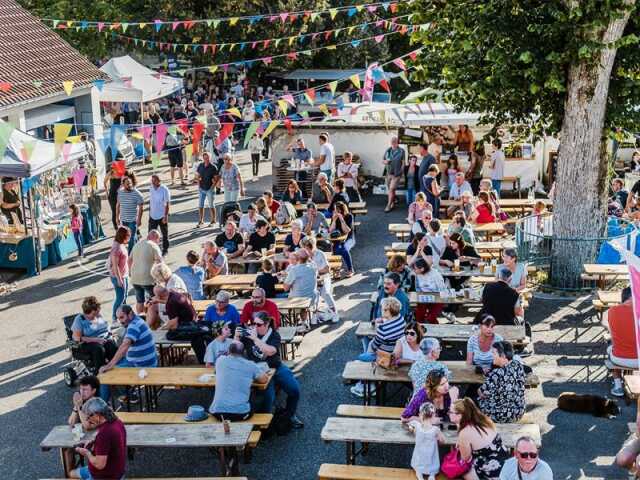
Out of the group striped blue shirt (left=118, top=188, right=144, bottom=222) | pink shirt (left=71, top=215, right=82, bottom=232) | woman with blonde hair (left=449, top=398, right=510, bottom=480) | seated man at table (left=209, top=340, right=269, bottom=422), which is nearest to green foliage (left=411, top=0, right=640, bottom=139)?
striped blue shirt (left=118, top=188, right=144, bottom=222)

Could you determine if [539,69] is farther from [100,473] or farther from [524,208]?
[100,473]

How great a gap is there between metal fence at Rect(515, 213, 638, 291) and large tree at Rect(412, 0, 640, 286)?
3 centimetres

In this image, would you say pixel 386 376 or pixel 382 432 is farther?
pixel 386 376

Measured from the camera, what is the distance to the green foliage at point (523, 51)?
12.3 metres

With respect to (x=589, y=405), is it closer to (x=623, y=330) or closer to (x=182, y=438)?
(x=623, y=330)

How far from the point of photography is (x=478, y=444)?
294 inches

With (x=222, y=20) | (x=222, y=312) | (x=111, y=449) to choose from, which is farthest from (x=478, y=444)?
(x=222, y=20)

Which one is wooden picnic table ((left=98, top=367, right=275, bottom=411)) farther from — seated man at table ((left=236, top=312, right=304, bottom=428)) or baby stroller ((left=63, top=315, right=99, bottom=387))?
baby stroller ((left=63, top=315, right=99, bottom=387))

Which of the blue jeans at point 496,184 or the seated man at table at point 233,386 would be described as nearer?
the seated man at table at point 233,386

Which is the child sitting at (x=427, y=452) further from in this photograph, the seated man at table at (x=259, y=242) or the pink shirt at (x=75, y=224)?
the pink shirt at (x=75, y=224)

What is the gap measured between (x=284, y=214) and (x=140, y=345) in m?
6.58

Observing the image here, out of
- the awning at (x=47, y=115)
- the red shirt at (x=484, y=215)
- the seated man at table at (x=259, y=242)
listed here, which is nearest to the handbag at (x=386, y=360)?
the seated man at table at (x=259, y=242)

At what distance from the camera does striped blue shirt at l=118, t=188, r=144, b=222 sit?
16.0 m

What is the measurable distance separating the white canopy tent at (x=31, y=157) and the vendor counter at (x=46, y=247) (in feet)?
4.18
